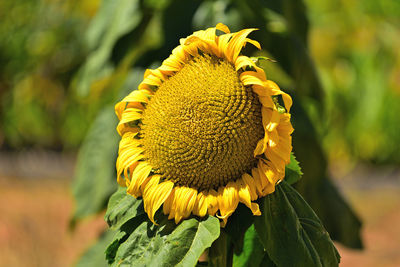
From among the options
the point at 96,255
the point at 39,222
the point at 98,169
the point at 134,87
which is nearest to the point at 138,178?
the point at 134,87

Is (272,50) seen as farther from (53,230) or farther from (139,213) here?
(53,230)

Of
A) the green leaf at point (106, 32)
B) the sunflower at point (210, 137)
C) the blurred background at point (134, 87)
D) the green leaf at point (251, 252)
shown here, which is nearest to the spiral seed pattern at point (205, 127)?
the sunflower at point (210, 137)

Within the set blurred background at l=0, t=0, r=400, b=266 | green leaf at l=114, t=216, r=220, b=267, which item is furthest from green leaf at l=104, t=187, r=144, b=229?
blurred background at l=0, t=0, r=400, b=266

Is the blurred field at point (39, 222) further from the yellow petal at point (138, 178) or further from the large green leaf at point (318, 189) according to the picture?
the yellow petal at point (138, 178)

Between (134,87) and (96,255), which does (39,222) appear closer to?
(96,255)

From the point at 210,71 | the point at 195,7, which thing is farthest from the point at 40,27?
the point at 210,71
